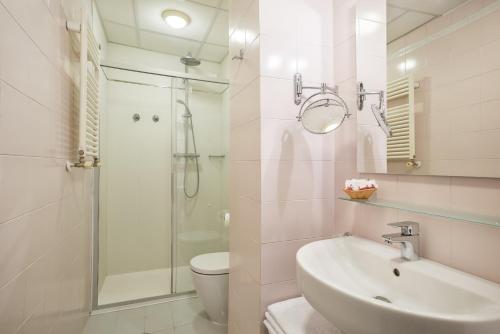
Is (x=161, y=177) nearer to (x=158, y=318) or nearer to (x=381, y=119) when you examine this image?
(x=158, y=318)

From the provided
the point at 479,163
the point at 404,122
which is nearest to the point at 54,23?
the point at 404,122

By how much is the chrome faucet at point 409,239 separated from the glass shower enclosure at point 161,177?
1840 millimetres

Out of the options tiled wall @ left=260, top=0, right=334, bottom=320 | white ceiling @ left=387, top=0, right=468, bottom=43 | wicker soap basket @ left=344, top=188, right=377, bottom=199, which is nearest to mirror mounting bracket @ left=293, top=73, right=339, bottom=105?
tiled wall @ left=260, top=0, right=334, bottom=320

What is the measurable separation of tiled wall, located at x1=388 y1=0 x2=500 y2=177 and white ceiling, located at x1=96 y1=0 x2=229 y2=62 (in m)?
1.60

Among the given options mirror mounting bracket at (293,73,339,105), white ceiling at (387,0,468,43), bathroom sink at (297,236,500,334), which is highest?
white ceiling at (387,0,468,43)

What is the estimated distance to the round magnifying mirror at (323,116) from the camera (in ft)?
3.39

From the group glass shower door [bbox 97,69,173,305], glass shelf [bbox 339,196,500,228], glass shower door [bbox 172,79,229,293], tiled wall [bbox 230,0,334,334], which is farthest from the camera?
glass shower door [bbox 172,79,229,293]

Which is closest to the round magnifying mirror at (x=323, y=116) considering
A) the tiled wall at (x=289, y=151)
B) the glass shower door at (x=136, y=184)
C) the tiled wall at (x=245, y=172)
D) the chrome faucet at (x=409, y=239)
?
the tiled wall at (x=289, y=151)

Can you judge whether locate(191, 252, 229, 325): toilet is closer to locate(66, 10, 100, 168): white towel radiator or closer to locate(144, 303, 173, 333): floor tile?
locate(144, 303, 173, 333): floor tile

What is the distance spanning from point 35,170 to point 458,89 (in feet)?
4.79

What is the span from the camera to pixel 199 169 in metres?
2.55

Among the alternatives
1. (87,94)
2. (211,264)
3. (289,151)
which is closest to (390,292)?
(289,151)

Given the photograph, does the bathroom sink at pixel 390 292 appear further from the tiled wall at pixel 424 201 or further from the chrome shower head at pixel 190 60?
the chrome shower head at pixel 190 60

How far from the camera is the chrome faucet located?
82cm
